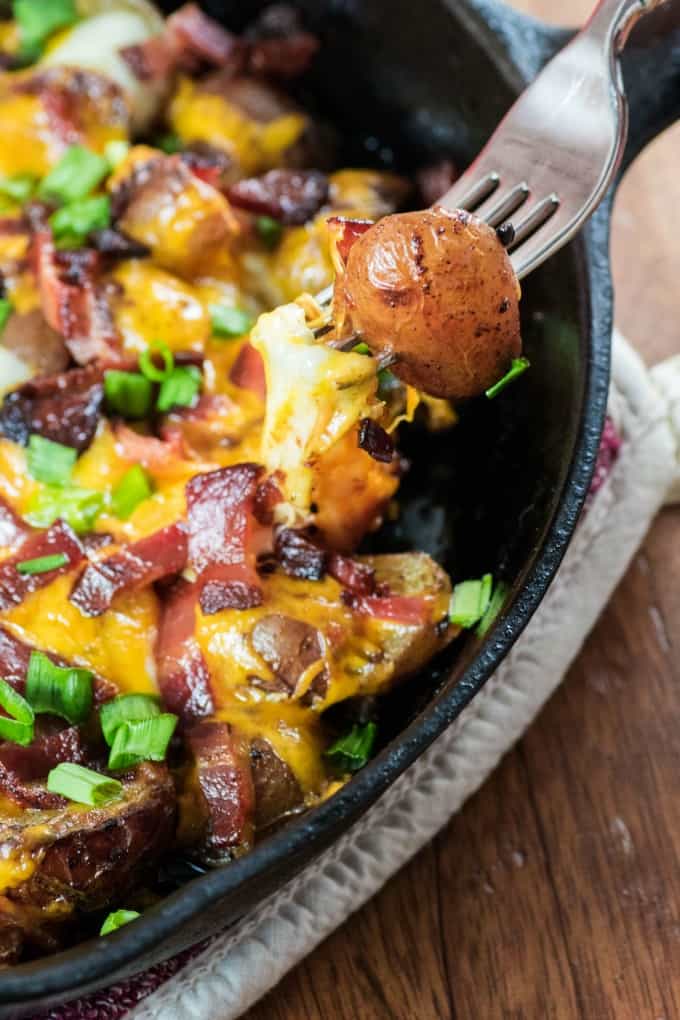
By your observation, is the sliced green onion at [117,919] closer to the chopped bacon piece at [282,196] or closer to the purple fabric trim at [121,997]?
the purple fabric trim at [121,997]

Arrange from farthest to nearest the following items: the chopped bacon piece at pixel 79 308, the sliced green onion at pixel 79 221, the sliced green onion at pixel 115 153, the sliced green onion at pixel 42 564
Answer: the sliced green onion at pixel 115 153 → the sliced green onion at pixel 79 221 → the chopped bacon piece at pixel 79 308 → the sliced green onion at pixel 42 564

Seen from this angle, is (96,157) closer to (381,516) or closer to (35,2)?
(35,2)

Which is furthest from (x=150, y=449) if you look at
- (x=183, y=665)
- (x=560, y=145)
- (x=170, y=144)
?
(x=170, y=144)

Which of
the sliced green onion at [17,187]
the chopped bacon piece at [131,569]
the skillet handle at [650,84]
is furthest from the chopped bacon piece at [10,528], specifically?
the skillet handle at [650,84]

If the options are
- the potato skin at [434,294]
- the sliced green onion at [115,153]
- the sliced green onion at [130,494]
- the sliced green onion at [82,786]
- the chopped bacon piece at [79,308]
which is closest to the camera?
the potato skin at [434,294]

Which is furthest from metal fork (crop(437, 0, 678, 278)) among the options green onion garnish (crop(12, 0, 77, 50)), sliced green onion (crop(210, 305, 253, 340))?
green onion garnish (crop(12, 0, 77, 50))

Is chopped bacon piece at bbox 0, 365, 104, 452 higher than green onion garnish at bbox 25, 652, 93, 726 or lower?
higher

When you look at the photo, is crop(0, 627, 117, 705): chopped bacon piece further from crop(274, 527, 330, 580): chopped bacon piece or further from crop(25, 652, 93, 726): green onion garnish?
crop(274, 527, 330, 580): chopped bacon piece
